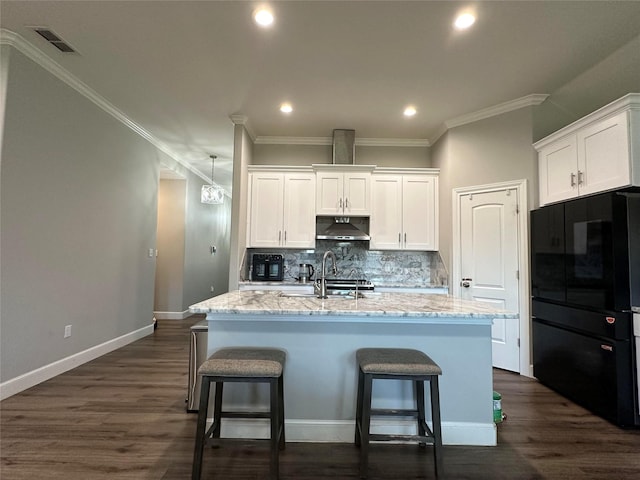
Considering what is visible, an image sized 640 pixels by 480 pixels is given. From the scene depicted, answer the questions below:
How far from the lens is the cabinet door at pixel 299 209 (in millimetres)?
4410

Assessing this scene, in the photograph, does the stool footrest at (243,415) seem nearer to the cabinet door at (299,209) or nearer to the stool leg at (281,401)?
the stool leg at (281,401)

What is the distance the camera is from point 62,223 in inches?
126

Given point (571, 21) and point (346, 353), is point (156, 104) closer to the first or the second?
point (346, 353)

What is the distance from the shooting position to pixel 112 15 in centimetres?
241

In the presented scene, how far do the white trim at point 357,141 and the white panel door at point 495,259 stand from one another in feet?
4.14

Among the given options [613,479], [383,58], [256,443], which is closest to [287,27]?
[383,58]

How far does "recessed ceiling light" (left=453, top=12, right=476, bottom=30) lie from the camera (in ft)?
7.74

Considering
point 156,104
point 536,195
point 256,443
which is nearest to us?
point 256,443

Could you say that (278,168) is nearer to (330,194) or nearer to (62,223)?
(330,194)

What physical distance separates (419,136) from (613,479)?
4.02 m

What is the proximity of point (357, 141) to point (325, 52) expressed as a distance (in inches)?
81.0

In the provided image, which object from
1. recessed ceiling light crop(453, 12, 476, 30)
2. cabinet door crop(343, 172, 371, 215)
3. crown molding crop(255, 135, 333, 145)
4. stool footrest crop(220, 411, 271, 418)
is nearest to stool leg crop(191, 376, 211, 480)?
stool footrest crop(220, 411, 271, 418)

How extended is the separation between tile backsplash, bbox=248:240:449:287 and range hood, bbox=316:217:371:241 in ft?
0.96

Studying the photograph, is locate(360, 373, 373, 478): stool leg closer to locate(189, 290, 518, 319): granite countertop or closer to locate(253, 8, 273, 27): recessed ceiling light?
locate(189, 290, 518, 319): granite countertop
